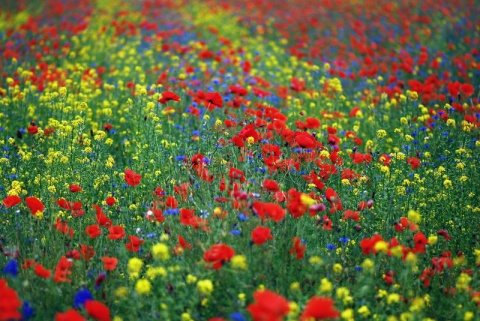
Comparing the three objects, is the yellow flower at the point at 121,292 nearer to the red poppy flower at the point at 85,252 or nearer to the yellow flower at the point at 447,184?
the red poppy flower at the point at 85,252

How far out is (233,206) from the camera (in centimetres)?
319

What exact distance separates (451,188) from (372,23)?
8.14 meters

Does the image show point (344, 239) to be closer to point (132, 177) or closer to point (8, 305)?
point (132, 177)

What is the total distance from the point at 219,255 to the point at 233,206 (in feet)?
2.09

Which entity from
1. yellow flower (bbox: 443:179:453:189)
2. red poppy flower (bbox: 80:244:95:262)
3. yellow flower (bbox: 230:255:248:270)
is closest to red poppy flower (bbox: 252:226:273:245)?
yellow flower (bbox: 230:255:248:270)

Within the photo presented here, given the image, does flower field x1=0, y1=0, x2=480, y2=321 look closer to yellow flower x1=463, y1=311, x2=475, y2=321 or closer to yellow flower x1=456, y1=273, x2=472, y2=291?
yellow flower x1=456, y1=273, x2=472, y2=291

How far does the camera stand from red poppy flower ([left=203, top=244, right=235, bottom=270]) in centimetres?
259

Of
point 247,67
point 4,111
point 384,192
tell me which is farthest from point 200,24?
point 384,192

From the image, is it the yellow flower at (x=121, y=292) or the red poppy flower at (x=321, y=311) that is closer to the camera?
the red poppy flower at (x=321, y=311)

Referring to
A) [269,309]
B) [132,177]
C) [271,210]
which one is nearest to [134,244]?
[132,177]

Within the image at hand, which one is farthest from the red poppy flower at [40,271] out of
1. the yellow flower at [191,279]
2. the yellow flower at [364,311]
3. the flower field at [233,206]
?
the yellow flower at [364,311]

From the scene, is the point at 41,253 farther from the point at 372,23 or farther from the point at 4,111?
the point at 372,23

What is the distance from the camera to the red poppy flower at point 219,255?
2.59m

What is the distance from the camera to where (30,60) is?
7781 millimetres
